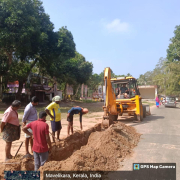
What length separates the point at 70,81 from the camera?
99.7 ft

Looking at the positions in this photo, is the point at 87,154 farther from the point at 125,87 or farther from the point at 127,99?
the point at 125,87

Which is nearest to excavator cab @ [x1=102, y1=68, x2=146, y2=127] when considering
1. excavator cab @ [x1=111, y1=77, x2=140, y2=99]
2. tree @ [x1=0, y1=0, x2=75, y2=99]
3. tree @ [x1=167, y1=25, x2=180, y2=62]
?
excavator cab @ [x1=111, y1=77, x2=140, y2=99]

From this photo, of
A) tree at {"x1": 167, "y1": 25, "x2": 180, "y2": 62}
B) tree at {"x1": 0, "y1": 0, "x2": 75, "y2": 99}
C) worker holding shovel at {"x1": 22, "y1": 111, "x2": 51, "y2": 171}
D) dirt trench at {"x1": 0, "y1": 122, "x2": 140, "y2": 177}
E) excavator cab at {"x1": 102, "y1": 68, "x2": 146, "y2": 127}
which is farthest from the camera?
tree at {"x1": 167, "y1": 25, "x2": 180, "y2": 62}

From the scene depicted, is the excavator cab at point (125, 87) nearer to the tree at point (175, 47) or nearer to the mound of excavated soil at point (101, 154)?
the mound of excavated soil at point (101, 154)

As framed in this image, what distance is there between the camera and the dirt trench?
391 centimetres

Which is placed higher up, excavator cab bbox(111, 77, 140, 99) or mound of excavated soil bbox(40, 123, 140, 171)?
excavator cab bbox(111, 77, 140, 99)

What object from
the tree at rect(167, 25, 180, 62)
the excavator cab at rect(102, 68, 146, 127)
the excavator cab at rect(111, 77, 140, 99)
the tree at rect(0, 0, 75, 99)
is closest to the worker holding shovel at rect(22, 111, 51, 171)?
the excavator cab at rect(102, 68, 146, 127)

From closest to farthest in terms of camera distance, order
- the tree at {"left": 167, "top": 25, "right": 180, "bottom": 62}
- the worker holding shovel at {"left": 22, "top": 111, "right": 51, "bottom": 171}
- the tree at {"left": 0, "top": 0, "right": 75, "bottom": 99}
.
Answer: the worker holding shovel at {"left": 22, "top": 111, "right": 51, "bottom": 171} < the tree at {"left": 0, "top": 0, "right": 75, "bottom": 99} < the tree at {"left": 167, "top": 25, "right": 180, "bottom": 62}

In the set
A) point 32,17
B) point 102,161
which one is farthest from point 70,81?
point 102,161

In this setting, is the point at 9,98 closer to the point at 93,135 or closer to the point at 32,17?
the point at 32,17

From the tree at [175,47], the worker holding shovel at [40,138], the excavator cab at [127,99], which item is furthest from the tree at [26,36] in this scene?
the tree at [175,47]

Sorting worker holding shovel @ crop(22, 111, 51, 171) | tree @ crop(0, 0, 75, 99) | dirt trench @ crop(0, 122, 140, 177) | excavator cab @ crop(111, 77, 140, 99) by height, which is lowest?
dirt trench @ crop(0, 122, 140, 177)

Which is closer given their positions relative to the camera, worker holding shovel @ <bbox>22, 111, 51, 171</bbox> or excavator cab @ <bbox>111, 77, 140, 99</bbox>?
worker holding shovel @ <bbox>22, 111, 51, 171</bbox>

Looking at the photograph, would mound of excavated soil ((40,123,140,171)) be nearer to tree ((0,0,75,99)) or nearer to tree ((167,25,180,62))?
tree ((0,0,75,99))
